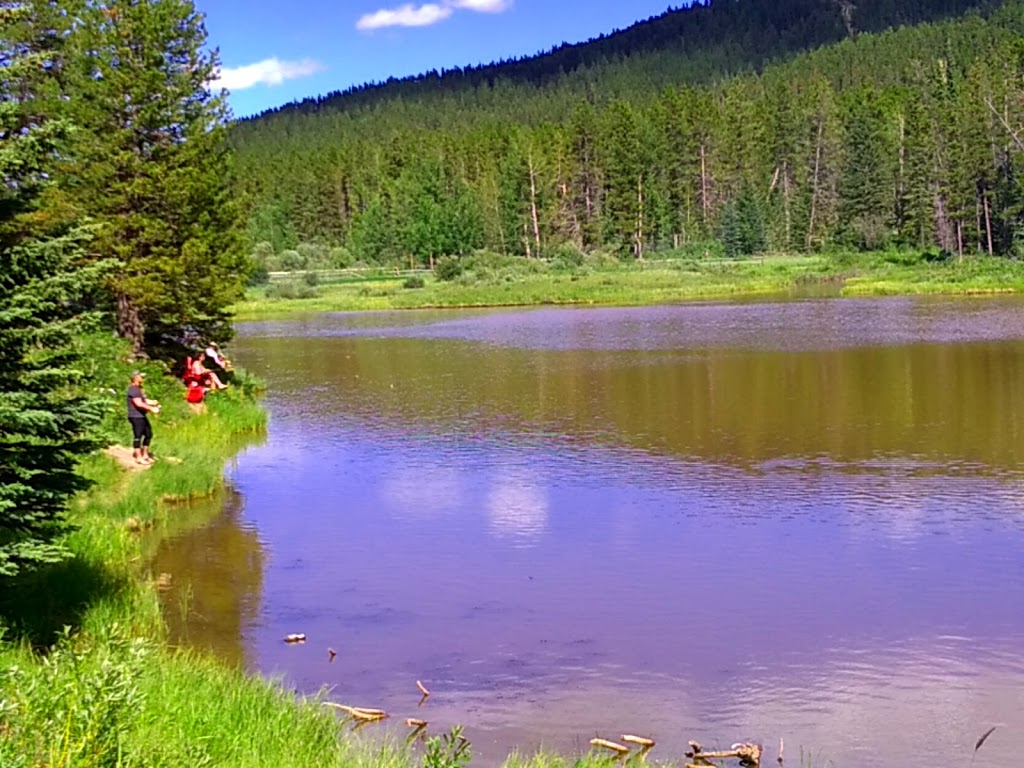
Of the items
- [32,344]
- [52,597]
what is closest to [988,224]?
[52,597]

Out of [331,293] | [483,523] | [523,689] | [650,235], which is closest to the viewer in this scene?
[523,689]

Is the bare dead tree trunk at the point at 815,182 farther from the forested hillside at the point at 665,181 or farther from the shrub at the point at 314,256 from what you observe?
the shrub at the point at 314,256

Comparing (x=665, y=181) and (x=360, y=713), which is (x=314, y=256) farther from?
(x=360, y=713)

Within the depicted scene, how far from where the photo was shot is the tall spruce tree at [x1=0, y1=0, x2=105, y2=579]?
30.3ft

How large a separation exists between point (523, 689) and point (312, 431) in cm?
1586

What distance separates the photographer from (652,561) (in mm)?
14125

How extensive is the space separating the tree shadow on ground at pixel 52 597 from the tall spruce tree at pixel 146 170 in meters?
13.6

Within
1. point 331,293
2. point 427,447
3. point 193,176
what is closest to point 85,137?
point 193,176

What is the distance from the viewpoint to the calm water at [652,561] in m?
9.80

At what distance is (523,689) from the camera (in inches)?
401

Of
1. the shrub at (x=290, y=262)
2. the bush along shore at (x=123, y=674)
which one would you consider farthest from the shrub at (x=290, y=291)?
the bush along shore at (x=123, y=674)

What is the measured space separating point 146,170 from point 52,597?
664 inches

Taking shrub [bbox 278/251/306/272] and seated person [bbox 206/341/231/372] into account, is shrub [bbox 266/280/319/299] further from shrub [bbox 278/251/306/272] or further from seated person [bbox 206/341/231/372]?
seated person [bbox 206/341/231/372]

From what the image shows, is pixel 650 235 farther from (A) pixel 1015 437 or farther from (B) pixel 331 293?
(A) pixel 1015 437
